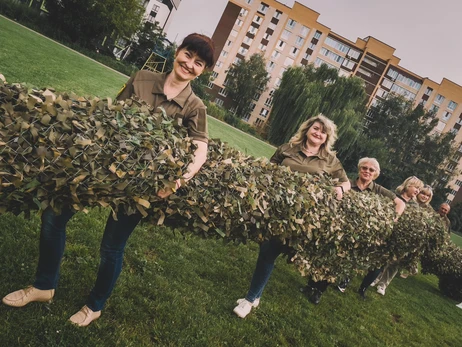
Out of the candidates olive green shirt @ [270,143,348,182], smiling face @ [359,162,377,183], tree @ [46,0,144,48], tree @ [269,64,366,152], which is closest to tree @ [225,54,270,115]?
tree @ [269,64,366,152]

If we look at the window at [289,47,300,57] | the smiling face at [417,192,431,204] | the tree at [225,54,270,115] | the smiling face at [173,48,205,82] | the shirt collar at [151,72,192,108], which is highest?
the window at [289,47,300,57]

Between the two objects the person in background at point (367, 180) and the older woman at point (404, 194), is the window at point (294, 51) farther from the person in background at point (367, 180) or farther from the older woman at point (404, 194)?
the person in background at point (367, 180)

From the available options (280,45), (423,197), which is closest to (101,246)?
(423,197)

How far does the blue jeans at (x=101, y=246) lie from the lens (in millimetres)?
2379

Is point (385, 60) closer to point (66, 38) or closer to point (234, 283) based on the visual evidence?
point (66, 38)

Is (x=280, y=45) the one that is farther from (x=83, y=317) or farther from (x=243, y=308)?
(x=83, y=317)

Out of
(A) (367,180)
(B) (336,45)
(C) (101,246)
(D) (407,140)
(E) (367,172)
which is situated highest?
(B) (336,45)

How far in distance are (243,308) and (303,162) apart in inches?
78.3

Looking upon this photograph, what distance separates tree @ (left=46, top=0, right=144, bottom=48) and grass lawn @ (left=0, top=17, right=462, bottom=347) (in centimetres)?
3581

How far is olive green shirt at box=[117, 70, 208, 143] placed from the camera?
2504mm

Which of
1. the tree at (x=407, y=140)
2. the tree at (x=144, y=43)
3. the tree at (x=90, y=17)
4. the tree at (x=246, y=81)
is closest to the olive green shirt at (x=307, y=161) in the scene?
the tree at (x=90, y=17)

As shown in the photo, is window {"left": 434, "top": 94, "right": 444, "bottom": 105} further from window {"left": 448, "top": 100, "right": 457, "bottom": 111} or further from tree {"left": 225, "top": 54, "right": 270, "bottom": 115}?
tree {"left": 225, "top": 54, "right": 270, "bottom": 115}

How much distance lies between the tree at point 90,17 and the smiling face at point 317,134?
1439 inches

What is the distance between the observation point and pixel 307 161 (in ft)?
13.6
